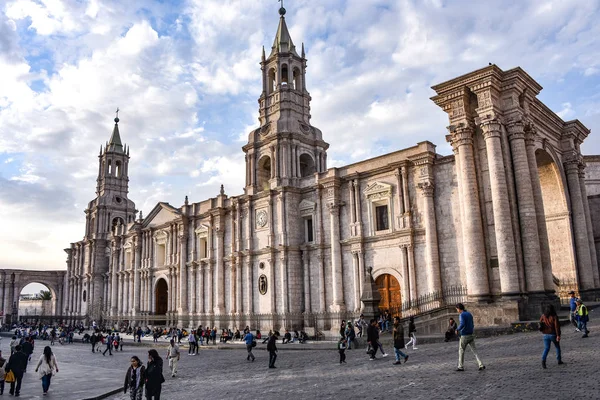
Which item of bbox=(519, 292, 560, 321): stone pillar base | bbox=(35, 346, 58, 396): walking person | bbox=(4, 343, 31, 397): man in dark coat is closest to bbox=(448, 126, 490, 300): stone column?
bbox=(519, 292, 560, 321): stone pillar base

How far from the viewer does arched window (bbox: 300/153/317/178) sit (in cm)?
3578

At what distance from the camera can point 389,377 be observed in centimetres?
1138

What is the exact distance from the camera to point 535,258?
19016mm

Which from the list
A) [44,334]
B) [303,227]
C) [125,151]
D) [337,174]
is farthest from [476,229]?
[125,151]

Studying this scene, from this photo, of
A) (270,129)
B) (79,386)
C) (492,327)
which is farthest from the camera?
(270,129)

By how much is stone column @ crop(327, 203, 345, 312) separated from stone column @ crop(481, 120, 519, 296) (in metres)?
11.1

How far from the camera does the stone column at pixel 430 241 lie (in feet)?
79.1

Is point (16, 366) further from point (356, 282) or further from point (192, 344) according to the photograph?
point (356, 282)

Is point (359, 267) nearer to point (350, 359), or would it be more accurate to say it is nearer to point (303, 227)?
point (303, 227)

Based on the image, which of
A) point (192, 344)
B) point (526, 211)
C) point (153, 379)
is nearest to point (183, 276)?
point (192, 344)

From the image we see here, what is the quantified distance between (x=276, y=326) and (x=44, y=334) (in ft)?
71.9

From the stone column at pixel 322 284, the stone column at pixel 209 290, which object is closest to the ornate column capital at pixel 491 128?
the stone column at pixel 322 284

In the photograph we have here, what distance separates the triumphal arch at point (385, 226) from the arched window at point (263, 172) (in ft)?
0.46

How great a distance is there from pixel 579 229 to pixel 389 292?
10.0 metres
